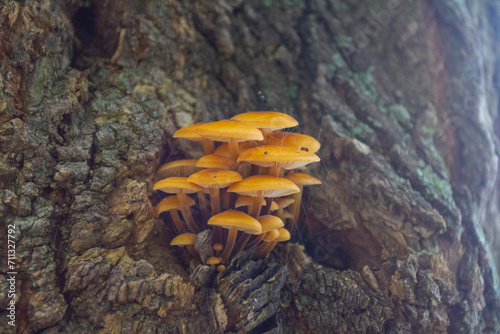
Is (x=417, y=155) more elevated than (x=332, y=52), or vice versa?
(x=332, y=52)

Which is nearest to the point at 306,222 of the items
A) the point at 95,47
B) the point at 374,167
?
the point at 374,167

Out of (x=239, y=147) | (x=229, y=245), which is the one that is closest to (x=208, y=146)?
(x=239, y=147)

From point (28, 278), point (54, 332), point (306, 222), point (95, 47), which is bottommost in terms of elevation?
point (306, 222)

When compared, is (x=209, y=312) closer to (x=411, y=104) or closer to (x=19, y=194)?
(x=19, y=194)

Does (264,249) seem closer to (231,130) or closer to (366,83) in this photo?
(231,130)

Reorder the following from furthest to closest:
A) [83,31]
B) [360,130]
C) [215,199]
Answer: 1. [360,130]
2. [83,31]
3. [215,199]

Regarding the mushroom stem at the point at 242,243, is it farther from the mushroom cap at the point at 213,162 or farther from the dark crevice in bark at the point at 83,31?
the dark crevice in bark at the point at 83,31
